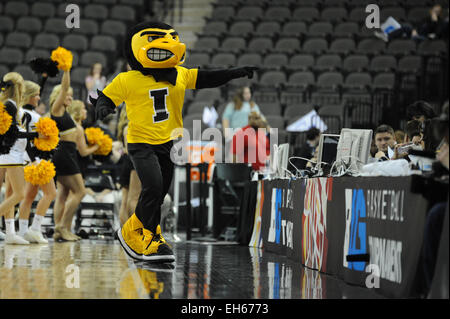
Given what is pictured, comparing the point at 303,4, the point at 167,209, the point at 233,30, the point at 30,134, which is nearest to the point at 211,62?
the point at 233,30

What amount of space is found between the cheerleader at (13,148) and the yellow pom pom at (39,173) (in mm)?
72

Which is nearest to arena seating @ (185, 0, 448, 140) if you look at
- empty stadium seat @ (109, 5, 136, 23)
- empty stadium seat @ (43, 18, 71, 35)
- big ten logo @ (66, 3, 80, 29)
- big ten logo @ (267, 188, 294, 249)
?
empty stadium seat @ (109, 5, 136, 23)

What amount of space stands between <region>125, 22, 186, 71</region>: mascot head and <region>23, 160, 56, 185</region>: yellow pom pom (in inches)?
85.1

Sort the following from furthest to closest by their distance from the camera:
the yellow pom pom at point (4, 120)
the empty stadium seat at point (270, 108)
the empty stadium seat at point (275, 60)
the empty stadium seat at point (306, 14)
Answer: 1. the empty stadium seat at point (306, 14)
2. the empty stadium seat at point (275, 60)
3. the empty stadium seat at point (270, 108)
4. the yellow pom pom at point (4, 120)

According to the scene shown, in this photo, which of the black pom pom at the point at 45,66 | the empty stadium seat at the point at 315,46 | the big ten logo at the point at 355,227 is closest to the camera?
the big ten logo at the point at 355,227

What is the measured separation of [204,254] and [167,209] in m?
2.44

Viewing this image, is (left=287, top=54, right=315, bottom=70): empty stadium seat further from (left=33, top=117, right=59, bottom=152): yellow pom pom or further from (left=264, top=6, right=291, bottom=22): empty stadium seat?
(left=33, top=117, right=59, bottom=152): yellow pom pom

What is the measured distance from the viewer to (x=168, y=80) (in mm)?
5629

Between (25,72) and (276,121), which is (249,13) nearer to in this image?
(276,121)

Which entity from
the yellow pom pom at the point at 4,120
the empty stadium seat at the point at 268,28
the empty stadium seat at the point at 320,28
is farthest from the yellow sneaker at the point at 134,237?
the empty stadium seat at the point at 268,28

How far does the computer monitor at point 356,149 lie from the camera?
17.0 feet

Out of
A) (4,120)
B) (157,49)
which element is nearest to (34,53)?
(4,120)

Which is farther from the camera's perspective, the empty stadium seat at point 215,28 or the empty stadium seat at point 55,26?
the empty stadium seat at point 215,28

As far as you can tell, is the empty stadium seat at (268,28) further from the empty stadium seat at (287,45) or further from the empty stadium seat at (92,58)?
the empty stadium seat at (92,58)
